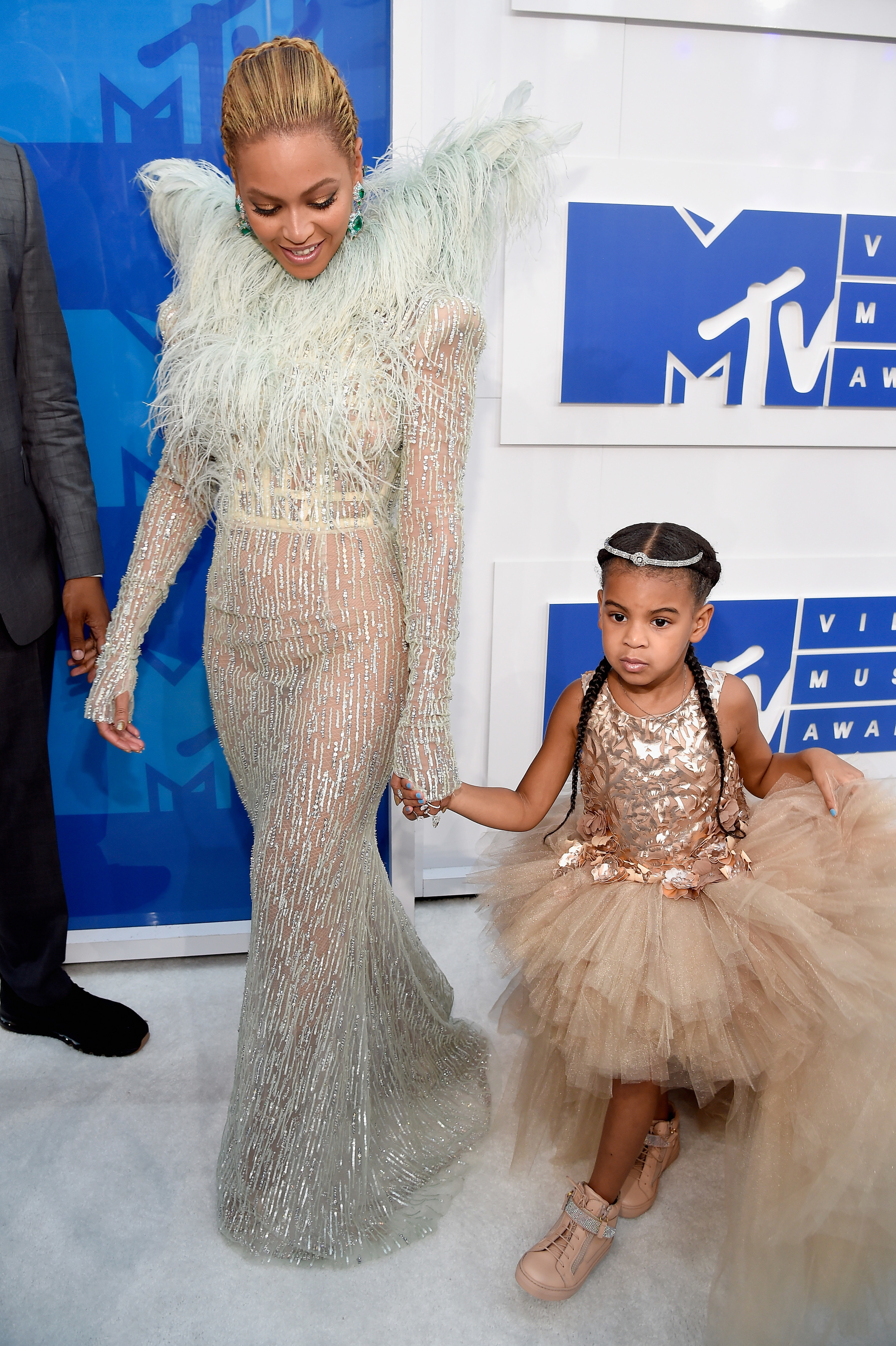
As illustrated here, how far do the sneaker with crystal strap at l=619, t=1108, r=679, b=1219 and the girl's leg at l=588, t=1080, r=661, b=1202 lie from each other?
0.30ft

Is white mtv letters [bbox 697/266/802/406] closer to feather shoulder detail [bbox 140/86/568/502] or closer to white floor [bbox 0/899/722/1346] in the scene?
feather shoulder detail [bbox 140/86/568/502]

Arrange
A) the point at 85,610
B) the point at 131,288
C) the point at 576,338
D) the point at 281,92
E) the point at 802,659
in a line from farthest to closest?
the point at 802,659 → the point at 576,338 → the point at 131,288 → the point at 85,610 → the point at 281,92

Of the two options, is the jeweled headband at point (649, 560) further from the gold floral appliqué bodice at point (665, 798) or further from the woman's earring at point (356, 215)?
the woman's earring at point (356, 215)

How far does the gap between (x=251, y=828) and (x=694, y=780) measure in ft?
4.21

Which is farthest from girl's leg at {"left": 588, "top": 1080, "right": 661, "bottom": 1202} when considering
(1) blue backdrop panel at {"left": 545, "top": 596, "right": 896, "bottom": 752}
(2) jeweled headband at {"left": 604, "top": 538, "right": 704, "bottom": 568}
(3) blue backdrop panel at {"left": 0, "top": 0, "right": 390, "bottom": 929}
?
(1) blue backdrop panel at {"left": 545, "top": 596, "right": 896, "bottom": 752}

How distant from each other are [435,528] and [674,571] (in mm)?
388

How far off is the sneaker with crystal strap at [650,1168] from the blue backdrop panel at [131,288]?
976mm

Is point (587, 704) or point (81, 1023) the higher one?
point (587, 704)

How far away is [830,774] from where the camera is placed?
1.52 m

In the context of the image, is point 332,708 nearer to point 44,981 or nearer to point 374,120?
point 44,981

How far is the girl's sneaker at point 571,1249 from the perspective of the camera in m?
1.50

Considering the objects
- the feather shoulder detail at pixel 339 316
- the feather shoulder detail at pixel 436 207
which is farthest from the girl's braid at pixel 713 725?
the feather shoulder detail at pixel 436 207

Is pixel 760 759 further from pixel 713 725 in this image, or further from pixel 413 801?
pixel 413 801

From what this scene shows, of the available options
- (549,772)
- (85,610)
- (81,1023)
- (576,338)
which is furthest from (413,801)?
(576,338)
